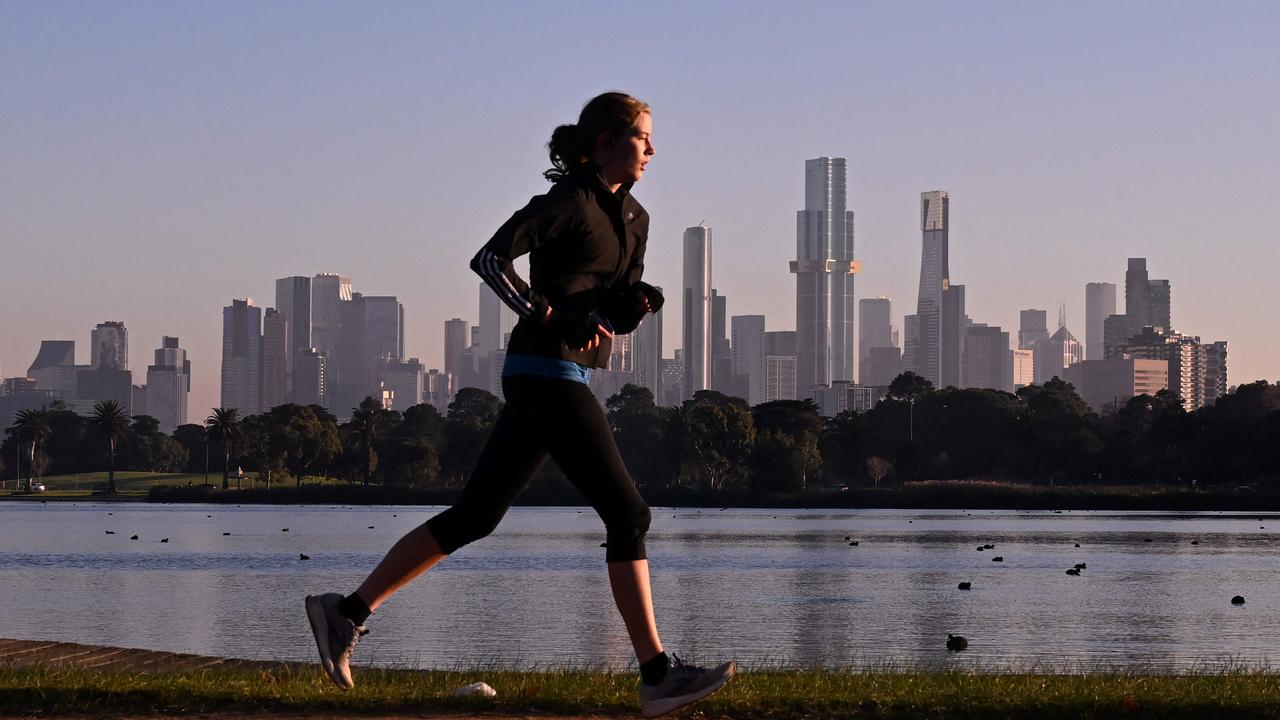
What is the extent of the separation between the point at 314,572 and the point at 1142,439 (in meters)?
109

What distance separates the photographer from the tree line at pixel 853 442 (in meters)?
145

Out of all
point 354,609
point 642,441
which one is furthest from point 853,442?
point 354,609

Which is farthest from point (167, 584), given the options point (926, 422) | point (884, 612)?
Result: point (926, 422)

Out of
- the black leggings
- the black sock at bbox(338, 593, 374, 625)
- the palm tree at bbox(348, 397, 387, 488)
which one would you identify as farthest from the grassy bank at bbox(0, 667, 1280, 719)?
the palm tree at bbox(348, 397, 387, 488)

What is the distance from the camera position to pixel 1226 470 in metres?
140

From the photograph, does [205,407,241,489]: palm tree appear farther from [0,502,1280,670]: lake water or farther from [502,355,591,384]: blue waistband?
[502,355,591,384]: blue waistband

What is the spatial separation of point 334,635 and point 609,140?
2.65 meters

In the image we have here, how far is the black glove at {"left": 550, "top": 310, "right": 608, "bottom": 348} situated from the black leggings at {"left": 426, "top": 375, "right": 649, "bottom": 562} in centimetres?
20

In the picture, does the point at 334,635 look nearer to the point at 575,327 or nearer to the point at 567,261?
the point at 575,327

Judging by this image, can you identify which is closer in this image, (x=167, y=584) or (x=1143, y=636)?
(x=1143, y=636)

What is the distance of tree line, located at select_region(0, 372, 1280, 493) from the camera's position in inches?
5723

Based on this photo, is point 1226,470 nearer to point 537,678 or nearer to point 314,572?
point 314,572

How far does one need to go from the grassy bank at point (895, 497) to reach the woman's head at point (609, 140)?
132 metres

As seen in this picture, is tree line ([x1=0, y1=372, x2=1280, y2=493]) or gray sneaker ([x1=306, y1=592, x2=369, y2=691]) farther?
tree line ([x1=0, y1=372, x2=1280, y2=493])
